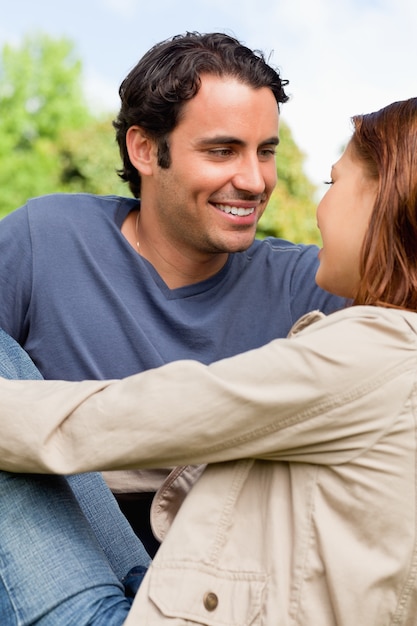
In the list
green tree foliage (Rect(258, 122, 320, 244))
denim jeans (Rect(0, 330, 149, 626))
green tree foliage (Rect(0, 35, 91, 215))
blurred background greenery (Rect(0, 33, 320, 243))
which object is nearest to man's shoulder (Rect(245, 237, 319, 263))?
denim jeans (Rect(0, 330, 149, 626))

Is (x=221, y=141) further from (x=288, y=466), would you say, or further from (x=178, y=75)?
(x=288, y=466)

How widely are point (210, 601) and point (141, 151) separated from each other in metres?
2.16

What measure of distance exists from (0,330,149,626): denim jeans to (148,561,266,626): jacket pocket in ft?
0.52

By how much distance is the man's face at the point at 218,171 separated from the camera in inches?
127

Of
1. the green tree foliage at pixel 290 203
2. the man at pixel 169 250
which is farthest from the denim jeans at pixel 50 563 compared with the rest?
the green tree foliage at pixel 290 203

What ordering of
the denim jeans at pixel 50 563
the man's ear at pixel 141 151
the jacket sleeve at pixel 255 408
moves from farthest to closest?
the man's ear at pixel 141 151 < the denim jeans at pixel 50 563 < the jacket sleeve at pixel 255 408

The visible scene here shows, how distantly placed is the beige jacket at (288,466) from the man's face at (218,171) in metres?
1.47

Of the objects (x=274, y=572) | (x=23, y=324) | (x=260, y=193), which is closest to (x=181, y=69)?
(x=260, y=193)

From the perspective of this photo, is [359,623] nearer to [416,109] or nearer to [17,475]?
[17,475]

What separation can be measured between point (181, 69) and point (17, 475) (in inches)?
Result: 74.5

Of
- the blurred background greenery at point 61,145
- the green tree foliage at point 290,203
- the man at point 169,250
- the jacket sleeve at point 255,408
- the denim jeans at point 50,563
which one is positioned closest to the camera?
the jacket sleeve at point 255,408

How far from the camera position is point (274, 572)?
1.73 m

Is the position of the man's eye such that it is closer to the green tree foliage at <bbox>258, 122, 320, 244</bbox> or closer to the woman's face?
the woman's face

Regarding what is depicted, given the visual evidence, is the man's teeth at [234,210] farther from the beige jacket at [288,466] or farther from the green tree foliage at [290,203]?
the green tree foliage at [290,203]
